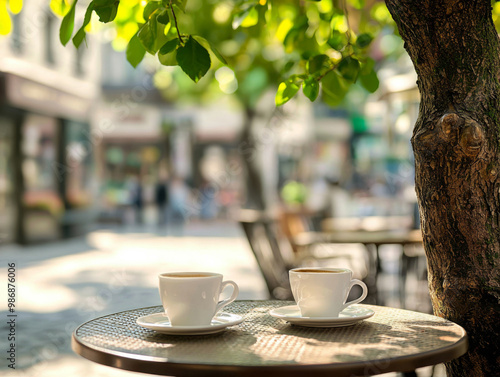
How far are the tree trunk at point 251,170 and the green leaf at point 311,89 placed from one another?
41.6 feet

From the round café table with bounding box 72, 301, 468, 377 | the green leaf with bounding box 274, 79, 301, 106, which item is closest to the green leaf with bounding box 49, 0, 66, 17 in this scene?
the green leaf with bounding box 274, 79, 301, 106

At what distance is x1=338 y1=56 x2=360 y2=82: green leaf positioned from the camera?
2.44m

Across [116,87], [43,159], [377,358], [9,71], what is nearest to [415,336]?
[377,358]

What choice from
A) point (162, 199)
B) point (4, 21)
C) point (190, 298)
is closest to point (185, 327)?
point (190, 298)

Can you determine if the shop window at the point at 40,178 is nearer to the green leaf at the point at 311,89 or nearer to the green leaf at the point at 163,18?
the green leaf at the point at 311,89

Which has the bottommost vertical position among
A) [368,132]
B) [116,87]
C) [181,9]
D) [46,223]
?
[46,223]

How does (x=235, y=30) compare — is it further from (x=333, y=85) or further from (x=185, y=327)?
(x=185, y=327)

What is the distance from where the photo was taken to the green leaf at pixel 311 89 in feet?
7.68

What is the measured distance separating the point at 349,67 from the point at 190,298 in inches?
43.6

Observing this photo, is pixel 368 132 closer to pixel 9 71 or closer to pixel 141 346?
pixel 9 71

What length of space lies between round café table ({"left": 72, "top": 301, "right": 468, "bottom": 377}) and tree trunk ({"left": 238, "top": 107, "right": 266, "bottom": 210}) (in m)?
13.2

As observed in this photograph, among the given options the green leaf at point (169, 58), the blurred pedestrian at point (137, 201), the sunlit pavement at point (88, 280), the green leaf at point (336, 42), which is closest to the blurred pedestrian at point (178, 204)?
the blurred pedestrian at point (137, 201)

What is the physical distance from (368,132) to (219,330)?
29.4m

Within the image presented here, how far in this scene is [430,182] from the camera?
2004 mm
